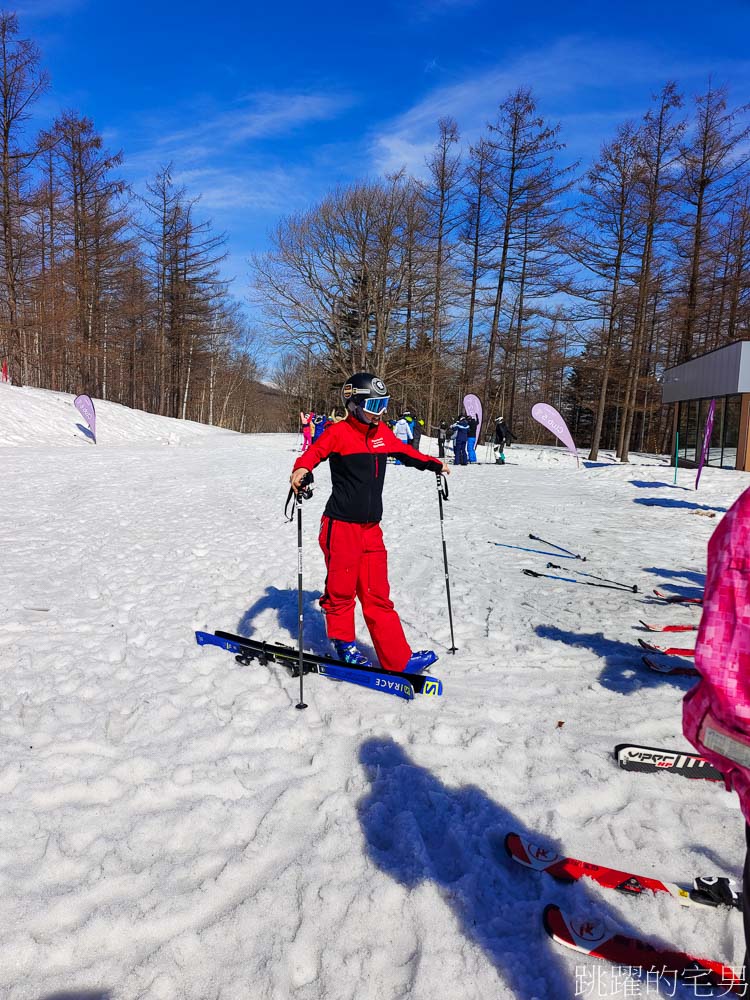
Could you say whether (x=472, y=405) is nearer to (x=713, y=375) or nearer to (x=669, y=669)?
(x=713, y=375)

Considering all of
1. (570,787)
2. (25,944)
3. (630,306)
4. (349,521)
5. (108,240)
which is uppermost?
(108,240)

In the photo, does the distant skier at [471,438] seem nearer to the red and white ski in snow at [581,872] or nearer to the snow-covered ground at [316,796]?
the snow-covered ground at [316,796]

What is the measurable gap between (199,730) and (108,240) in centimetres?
3280

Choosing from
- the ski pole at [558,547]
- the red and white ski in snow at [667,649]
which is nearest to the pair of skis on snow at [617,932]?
the red and white ski in snow at [667,649]

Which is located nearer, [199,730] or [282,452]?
[199,730]

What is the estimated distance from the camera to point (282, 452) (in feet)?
77.0

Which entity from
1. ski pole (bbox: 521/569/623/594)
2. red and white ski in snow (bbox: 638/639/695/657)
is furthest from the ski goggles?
ski pole (bbox: 521/569/623/594)

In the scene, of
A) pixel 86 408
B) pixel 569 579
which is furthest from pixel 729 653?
pixel 86 408

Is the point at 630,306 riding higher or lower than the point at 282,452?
higher

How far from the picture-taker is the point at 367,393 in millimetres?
3979

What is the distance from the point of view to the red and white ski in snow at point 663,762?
2.96 m

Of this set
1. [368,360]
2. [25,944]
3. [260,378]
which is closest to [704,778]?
[25,944]

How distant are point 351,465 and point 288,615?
7.47 ft

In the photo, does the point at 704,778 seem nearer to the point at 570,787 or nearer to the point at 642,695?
the point at 570,787
